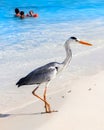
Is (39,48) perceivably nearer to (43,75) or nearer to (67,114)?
(43,75)

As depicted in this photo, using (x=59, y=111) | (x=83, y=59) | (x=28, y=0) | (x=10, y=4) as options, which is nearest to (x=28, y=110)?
(x=59, y=111)

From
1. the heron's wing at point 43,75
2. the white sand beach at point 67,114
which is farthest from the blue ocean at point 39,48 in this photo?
the heron's wing at point 43,75

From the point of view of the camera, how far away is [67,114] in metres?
6.52

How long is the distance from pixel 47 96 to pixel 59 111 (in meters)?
0.88

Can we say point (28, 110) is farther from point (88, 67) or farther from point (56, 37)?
point (56, 37)

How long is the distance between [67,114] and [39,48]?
5581 millimetres

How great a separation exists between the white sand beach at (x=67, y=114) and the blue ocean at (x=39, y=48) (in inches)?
16.1

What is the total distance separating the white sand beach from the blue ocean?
41 cm

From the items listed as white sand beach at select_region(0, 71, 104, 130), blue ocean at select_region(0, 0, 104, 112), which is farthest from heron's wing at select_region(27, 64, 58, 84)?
blue ocean at select_region(0, 0, 104, 112)

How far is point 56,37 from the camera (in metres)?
13.9

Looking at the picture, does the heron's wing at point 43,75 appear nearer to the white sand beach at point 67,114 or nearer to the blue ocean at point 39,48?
the white sand beach at point 67,114

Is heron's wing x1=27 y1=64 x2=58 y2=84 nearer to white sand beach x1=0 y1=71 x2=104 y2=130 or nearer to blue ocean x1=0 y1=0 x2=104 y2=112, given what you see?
Result: white sand beach x1=0 y1=71 x2=104 y2=130

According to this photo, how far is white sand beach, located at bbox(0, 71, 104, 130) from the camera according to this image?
612 centimetres

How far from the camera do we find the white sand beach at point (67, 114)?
20.1 ft
